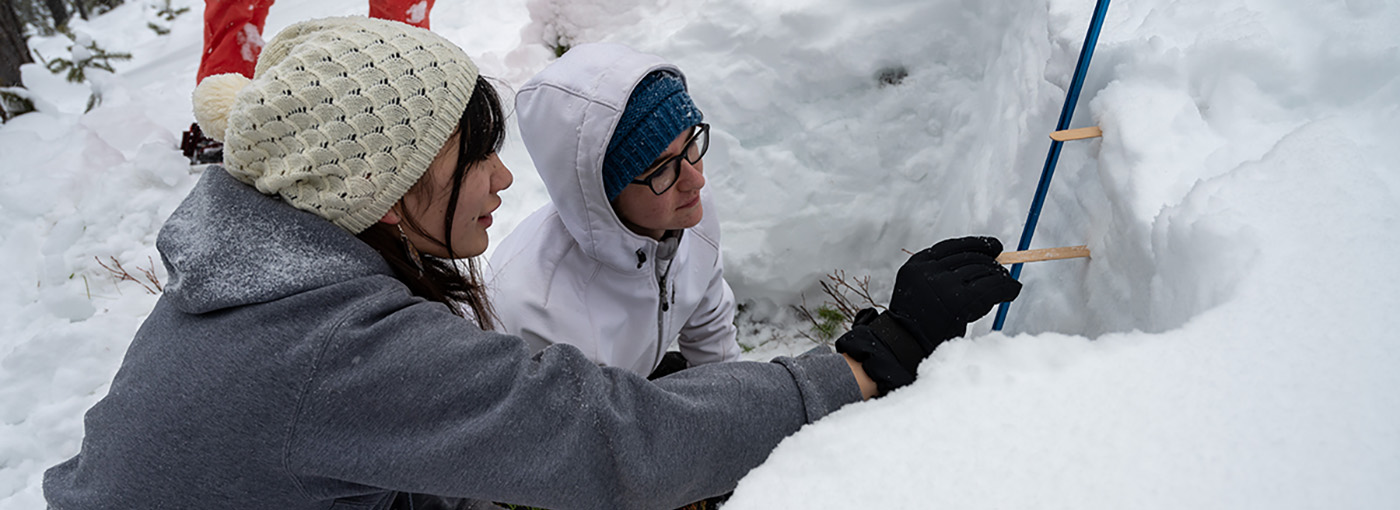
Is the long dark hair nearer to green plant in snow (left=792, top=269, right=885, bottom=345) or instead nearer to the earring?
the earring

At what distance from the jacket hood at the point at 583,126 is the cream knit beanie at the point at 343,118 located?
16.3 inches

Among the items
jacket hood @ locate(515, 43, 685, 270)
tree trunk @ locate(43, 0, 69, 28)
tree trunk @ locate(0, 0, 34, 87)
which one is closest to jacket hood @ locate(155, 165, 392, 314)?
jacket hood @ locate(515, 43, 685, 270)

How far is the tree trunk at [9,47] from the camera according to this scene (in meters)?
5.18

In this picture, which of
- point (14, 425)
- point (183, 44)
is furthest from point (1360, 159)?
point (183, 44)

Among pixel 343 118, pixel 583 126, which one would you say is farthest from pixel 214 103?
pixel 583 126

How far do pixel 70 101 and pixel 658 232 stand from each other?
6250 mm

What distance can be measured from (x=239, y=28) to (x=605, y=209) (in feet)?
10.8

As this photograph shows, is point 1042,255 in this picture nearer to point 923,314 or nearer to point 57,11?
point 923,314

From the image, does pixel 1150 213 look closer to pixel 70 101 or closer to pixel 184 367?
pixel 184 367

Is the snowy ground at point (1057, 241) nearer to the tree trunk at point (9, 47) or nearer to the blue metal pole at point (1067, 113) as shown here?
the blue metal pole at point (1067, 113)

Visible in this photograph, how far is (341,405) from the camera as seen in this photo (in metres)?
1.03

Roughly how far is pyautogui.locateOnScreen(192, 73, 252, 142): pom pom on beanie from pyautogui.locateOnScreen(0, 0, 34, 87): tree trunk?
18.3 ft

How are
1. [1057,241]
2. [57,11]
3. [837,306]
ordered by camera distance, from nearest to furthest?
[1057,241], [837,306], [57,11]

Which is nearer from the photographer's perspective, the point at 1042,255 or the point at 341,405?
the point at 341,405
